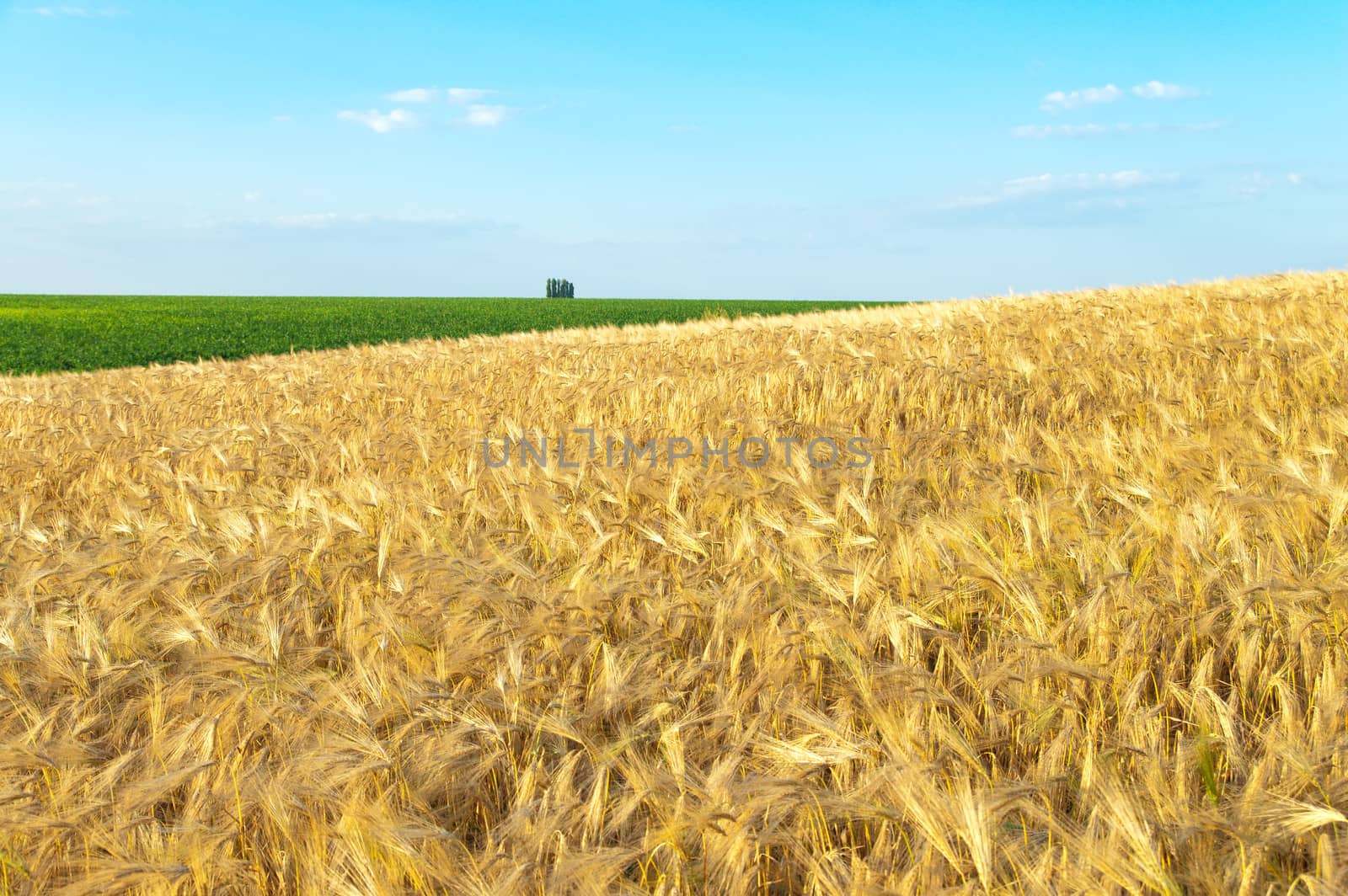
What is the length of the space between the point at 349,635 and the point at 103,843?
807 millimetres

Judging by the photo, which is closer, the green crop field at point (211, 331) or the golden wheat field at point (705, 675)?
the golden wheat field at point (705, 675)

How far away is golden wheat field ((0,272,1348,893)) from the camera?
1.38 meters

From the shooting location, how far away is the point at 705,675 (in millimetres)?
1994

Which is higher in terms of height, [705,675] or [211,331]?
[211,331]

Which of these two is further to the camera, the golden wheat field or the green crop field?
the green crop field

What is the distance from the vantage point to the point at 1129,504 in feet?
9.46

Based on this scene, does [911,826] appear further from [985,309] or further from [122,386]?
[122,386]

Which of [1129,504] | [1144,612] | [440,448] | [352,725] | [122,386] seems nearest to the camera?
[352,725]

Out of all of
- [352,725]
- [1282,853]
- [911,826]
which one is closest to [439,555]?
[352,725]

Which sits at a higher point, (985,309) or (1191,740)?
(985,309)

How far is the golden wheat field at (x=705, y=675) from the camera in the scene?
1.38 meters

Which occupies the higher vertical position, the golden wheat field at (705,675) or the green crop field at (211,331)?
the green crop field at (211,331)

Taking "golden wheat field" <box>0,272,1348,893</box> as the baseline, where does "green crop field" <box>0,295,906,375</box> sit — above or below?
above

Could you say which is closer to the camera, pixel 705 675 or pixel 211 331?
pixel 705 675
